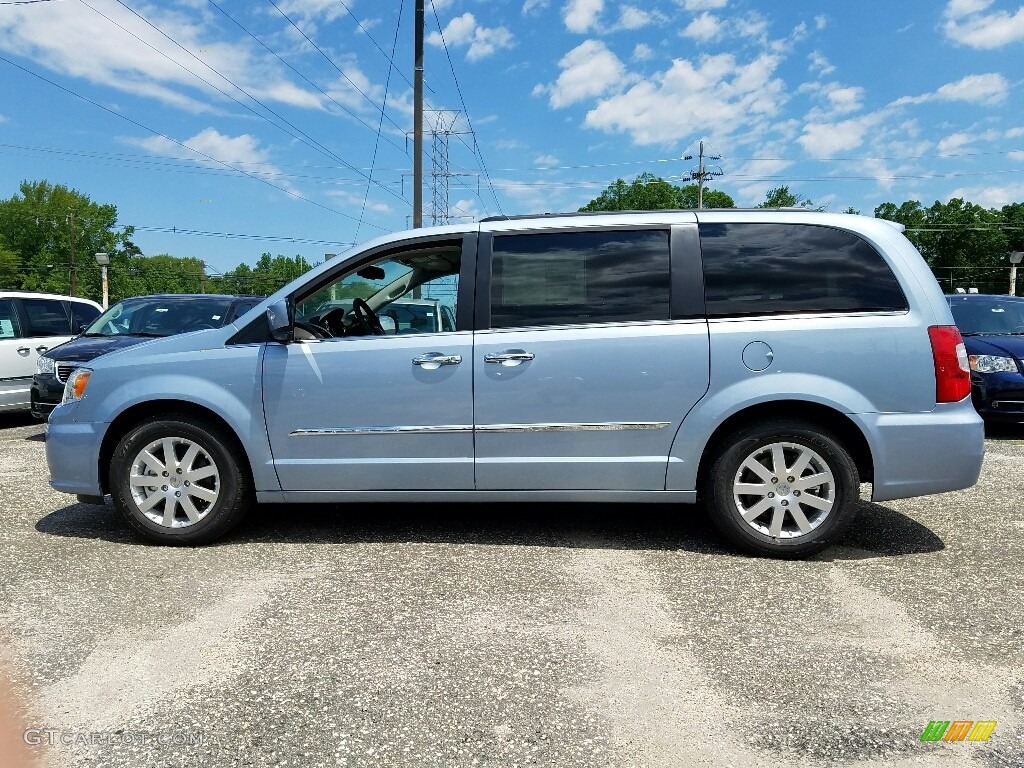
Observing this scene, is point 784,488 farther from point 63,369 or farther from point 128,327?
point 128,327

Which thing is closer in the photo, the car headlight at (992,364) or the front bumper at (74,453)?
the front bumper at (74,453)

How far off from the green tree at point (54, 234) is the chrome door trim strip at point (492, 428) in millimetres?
82972

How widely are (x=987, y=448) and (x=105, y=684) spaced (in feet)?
26.5

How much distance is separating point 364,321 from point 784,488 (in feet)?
8.52

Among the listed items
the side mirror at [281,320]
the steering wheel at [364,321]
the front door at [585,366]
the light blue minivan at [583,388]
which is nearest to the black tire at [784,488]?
the light blue minivan at [583,388]

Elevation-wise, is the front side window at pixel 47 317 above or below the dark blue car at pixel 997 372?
above

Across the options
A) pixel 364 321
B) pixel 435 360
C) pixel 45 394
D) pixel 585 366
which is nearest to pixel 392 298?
pixel 364 321

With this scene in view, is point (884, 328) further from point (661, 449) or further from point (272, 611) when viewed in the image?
point (272, 611)

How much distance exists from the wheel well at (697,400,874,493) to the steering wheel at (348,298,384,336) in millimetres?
2033

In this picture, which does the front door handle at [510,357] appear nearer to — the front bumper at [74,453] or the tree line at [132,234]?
the front bumper at [74,453]

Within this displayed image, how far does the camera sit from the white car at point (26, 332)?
899cm

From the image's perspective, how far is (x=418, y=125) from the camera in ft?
61.2

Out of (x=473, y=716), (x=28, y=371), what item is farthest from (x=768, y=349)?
(x=28, y=371)

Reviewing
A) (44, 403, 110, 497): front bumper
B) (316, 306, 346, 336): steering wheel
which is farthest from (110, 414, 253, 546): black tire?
(316, 306, 346, 336): steering wheel
